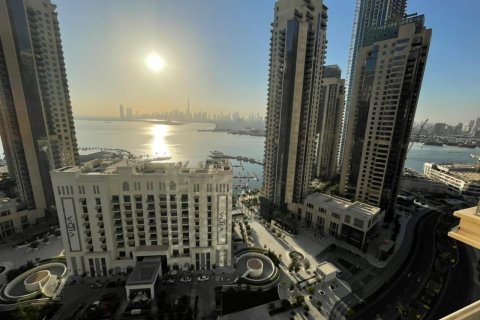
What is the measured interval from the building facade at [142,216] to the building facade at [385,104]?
5303cm

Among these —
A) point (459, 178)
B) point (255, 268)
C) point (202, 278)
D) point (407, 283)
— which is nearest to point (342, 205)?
point (407, 283)

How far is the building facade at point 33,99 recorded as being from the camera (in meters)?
55.4

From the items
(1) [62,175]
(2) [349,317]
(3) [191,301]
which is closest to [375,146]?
(2) [349,317]

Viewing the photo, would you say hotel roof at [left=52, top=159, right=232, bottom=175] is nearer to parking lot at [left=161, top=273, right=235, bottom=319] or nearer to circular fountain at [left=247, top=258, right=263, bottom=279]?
circular fountain at [left=247, top=258, right=263, bottom=279]

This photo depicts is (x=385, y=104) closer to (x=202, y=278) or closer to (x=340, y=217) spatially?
(x=340, y=217)

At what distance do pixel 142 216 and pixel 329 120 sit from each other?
332 feet

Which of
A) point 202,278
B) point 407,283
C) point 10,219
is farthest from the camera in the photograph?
point 10,219

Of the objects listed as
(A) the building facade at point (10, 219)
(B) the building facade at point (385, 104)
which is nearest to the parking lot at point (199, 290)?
(A) the building facade at point (10, 219)

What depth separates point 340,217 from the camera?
195 feet

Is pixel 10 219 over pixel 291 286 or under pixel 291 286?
over

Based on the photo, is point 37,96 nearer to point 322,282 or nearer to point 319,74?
point 319,74

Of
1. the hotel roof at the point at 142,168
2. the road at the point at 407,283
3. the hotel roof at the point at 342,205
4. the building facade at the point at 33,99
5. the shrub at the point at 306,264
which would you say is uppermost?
the building facade at the point at 33,99

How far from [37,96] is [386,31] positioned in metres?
109

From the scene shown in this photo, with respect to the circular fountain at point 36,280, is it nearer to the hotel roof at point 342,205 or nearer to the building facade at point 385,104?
the hotel roof at point 342,205
